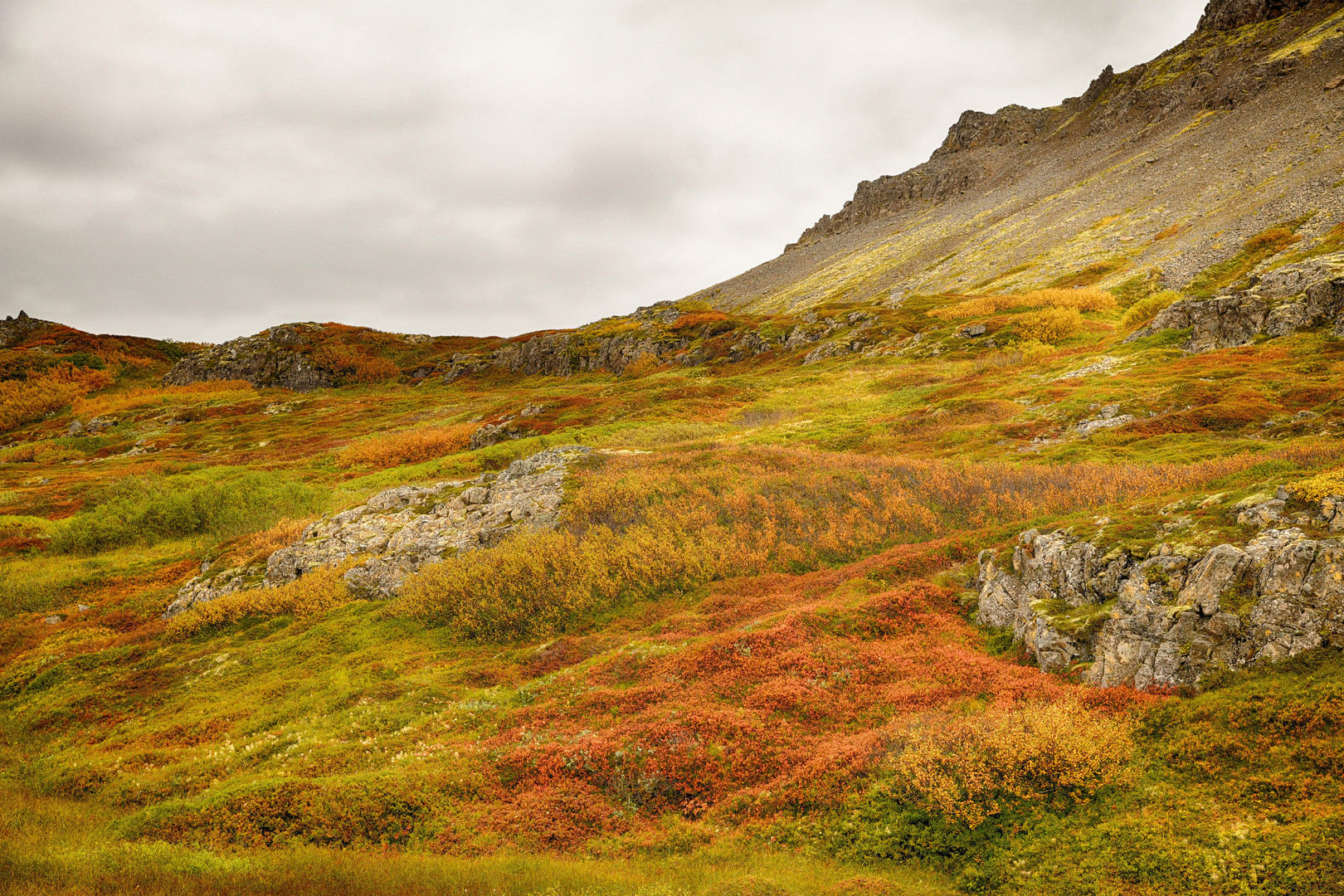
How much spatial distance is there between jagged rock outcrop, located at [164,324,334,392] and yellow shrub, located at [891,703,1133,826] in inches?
5067

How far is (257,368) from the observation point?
117m

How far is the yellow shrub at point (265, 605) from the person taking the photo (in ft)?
69.2

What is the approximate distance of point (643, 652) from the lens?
15.7 meters

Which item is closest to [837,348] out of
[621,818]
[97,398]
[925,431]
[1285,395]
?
[925,431]

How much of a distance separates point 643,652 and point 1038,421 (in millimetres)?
29765

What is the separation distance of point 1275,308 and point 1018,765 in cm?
4698

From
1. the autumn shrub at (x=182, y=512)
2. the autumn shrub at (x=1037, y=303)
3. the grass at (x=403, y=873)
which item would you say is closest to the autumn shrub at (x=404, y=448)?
the autumn shrub at (x=182, y=512)

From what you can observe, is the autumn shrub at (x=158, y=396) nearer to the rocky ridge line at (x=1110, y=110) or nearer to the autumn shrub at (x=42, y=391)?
the autumn shrub at (x=42, y=391)

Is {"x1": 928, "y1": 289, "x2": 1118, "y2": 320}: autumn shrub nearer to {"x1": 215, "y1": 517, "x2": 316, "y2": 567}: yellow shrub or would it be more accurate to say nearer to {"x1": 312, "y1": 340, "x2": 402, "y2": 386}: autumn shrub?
{"x1": 215, "y1": 517, "x2": 316, "y2": 567}: yellow shrub

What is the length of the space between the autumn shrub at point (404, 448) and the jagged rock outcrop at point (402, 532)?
89.9 feet

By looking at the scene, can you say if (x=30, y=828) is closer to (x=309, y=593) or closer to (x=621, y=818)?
(x=621, y=818)

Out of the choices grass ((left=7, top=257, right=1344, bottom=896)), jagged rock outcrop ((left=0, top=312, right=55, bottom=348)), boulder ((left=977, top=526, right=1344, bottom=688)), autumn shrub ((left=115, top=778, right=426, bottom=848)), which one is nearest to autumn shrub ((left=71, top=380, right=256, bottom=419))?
jagged rock outcrop ((left=0, top=312, right=55, bottom=348))

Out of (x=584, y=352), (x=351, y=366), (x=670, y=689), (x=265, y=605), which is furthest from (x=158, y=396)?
(x=670, y=689)

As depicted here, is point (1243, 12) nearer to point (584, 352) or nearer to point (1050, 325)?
point (1050, 325)
